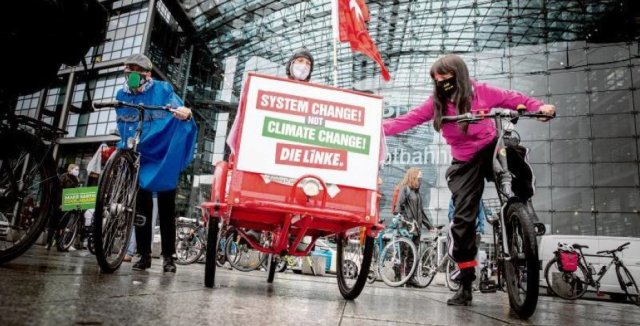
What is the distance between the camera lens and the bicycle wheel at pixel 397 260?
262 inches

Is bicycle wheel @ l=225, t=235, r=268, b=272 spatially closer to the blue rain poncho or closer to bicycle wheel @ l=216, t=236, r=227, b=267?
bicycle wheel @ l=216, t=236, r=227, b=267

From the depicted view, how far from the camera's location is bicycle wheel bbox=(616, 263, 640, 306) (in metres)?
8.30

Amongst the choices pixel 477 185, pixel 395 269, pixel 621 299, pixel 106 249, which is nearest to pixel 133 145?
pixel 106 249

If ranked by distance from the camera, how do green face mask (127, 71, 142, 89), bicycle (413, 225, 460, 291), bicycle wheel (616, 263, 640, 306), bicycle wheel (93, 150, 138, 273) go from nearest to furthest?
bicycle wheel (93, 150, 138, 273) → green face mask (127, 71, 142, 89) → bicycle (413, 225, 460, 291) → bicycle wheel (616, 263, 640, 306)

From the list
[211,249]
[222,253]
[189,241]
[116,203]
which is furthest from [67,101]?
[211,249]

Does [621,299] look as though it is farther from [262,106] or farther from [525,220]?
[262,106]

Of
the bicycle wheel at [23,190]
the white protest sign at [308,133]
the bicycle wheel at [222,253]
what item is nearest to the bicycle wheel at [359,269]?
the white protest sign at [308,133]

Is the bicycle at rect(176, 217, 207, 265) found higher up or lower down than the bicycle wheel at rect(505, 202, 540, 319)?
lower down

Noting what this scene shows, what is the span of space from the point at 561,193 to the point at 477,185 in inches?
829

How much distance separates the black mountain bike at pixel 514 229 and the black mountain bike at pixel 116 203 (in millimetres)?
2089

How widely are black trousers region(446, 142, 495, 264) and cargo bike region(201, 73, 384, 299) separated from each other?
2.26 feet

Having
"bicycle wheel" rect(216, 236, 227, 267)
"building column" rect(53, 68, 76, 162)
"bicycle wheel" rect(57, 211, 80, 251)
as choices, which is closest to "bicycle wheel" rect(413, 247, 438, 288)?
"bicycle wheel" rect(216, 236, 227, 267)

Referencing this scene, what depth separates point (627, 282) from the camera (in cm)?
866

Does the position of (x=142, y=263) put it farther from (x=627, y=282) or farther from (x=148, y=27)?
(x=148, y=27)
